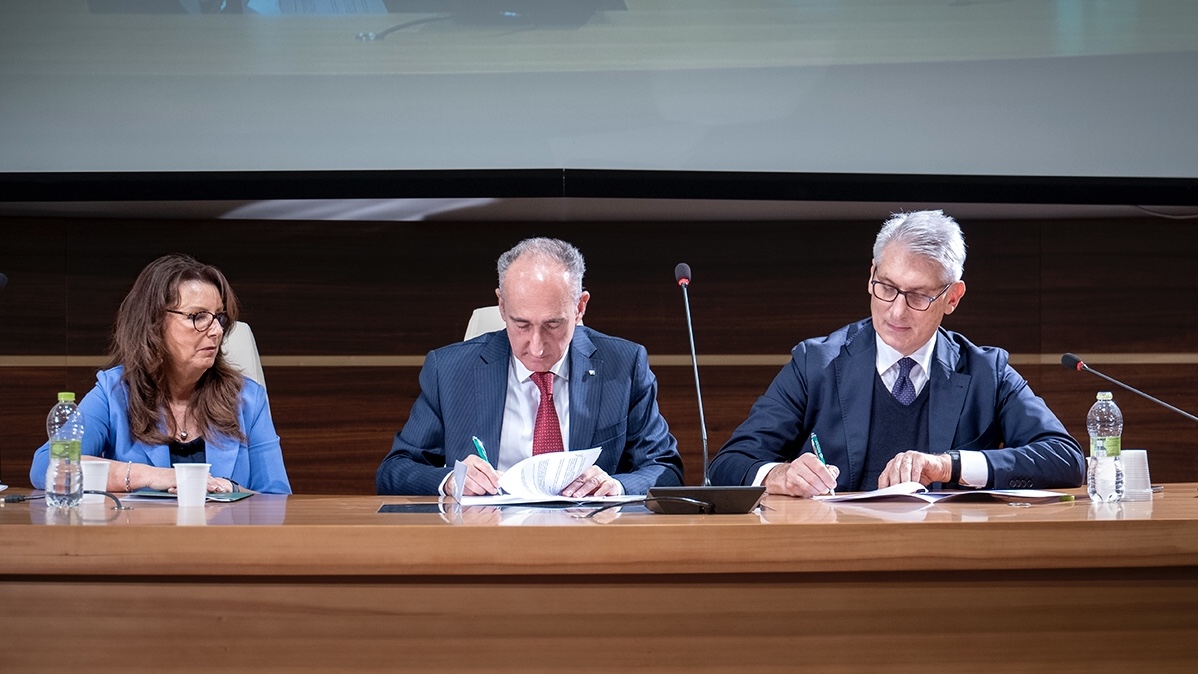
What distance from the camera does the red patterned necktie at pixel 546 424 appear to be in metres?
2.55

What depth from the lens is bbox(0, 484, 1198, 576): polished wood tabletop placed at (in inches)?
60.0

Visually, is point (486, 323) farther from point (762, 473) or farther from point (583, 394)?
point (762, 473)

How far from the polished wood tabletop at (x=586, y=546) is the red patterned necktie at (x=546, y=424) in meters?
0.93

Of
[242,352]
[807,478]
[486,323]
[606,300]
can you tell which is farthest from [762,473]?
Answer: [606,300]

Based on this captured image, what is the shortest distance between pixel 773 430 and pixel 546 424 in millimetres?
517

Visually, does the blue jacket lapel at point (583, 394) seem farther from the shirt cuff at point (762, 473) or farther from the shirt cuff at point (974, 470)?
the shirt cuff at point (974, 470)

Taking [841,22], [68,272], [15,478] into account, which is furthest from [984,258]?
[15,478]

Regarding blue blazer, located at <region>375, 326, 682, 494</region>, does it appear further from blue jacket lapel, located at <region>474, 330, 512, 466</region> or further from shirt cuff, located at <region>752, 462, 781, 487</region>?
shirt cuff, located at <region>752, 462, 781, 487</region>

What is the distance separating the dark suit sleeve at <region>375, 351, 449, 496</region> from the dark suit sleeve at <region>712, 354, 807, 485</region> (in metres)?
0.64

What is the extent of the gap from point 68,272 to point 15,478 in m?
0.75

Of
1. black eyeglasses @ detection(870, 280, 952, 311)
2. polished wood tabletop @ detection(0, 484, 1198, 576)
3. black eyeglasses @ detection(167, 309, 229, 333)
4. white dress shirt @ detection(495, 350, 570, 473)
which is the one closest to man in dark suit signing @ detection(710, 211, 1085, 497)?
black eyeglasses @ detection(870, 280, 952, 311)

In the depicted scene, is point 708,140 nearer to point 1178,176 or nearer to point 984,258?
point 984,258

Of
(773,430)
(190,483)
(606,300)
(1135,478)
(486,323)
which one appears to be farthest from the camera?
(606,300)

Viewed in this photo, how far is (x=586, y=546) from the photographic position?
153cm
